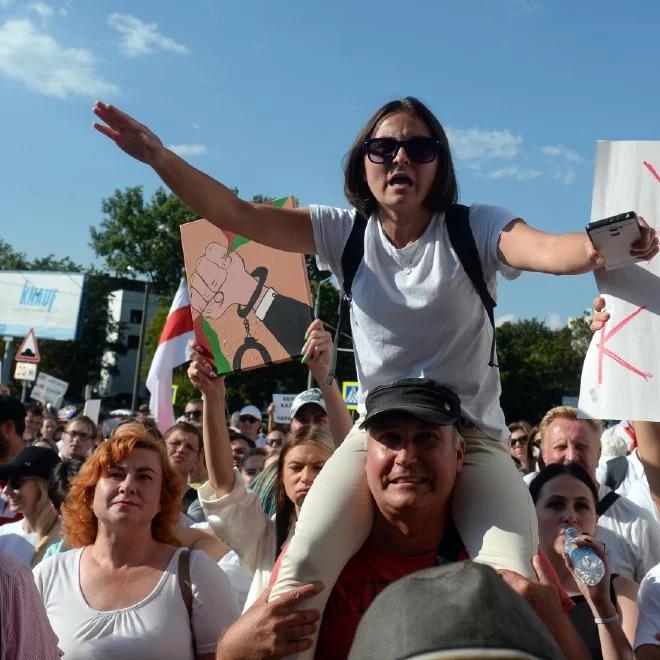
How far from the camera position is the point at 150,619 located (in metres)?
3.73

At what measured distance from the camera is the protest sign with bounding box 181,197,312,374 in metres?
5.29

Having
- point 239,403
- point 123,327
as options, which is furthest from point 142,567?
point 123,327

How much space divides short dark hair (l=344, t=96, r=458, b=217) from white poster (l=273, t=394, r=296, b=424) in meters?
12.1

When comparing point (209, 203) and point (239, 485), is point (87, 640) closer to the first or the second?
point (239, 485)

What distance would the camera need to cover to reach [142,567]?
3.97 meters

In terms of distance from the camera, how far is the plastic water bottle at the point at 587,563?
3301 mm

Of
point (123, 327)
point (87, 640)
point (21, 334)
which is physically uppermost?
point (123, 327)

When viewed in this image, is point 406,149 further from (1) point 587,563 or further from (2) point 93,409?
(2) point 93,409

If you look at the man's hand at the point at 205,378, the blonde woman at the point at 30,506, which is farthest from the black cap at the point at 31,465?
the man's hand at the point at 205,378

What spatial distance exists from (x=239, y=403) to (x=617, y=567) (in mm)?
53012

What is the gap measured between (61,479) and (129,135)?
10.9 feet

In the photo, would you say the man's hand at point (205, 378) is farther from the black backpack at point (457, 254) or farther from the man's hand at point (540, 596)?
the man's hand at point (540, 596)

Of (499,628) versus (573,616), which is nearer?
(499,628)

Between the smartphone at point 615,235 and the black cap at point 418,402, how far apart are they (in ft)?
1.95
